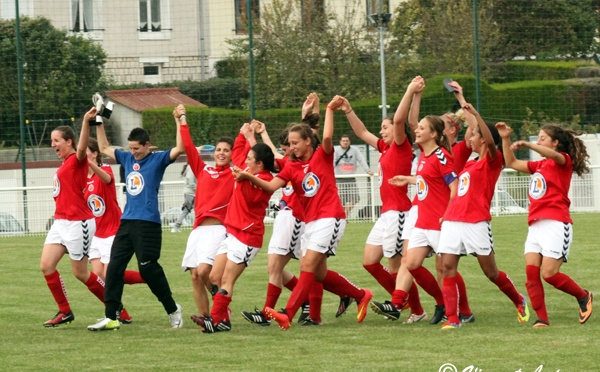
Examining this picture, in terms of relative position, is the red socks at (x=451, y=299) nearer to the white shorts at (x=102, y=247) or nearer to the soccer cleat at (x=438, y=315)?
the soccer cleat at (x=438, y=315)

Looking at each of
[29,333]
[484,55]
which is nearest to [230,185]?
[29,333]

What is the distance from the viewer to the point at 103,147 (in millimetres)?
7969

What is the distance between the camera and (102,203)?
869 cm

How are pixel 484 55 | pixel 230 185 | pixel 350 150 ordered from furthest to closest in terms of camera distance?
pixel 484 55
pixel 350 150
pixel 230 185

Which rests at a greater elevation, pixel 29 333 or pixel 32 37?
pixel 32 37

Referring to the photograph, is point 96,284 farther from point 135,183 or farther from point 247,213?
point 247,213

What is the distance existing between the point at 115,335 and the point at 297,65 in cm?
1740

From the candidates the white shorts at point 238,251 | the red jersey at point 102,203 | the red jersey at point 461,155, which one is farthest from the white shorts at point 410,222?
the red jersey at point 102,203

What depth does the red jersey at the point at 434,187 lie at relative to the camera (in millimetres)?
7461

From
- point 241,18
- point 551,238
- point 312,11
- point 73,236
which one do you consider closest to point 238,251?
point 73,236

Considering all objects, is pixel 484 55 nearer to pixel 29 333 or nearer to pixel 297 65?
pixel 297 65

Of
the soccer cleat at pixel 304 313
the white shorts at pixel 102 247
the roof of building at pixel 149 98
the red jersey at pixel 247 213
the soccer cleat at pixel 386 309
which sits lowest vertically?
the soccer cleat at pixel 304 313

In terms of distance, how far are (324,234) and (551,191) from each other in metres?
1.88

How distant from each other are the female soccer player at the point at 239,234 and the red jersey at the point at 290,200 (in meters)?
0.23
